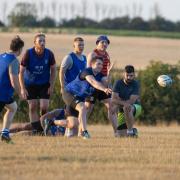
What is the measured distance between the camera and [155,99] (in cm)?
3031

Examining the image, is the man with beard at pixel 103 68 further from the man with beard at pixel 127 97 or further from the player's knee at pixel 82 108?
the player's knee at pixel 82 108

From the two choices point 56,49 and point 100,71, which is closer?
point 100,71

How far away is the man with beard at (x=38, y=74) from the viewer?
1706cm

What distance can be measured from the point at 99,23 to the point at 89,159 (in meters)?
102

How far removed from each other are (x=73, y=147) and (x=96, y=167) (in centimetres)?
255

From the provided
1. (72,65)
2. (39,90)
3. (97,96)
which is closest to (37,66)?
(39,90)

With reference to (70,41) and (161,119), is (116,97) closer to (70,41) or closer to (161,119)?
(161,119)

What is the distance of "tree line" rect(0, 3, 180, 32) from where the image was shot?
109062 mm

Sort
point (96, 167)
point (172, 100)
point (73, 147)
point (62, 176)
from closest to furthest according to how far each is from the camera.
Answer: point (62, 176) → point (96, 167) → point (73, 147) → point (172, 100)

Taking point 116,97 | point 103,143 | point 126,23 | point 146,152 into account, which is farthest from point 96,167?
point 126,23

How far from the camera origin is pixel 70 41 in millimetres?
74125

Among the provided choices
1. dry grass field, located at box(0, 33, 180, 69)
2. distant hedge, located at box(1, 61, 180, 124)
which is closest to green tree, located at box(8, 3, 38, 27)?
dry grass field, located at box(0, 33, 180, 69)

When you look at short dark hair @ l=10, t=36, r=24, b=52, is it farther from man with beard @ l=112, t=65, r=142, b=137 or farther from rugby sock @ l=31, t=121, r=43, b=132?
rugby sock @ l=31, t=121, r=43, b=132

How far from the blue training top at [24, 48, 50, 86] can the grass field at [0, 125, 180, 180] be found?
69.2 inches
